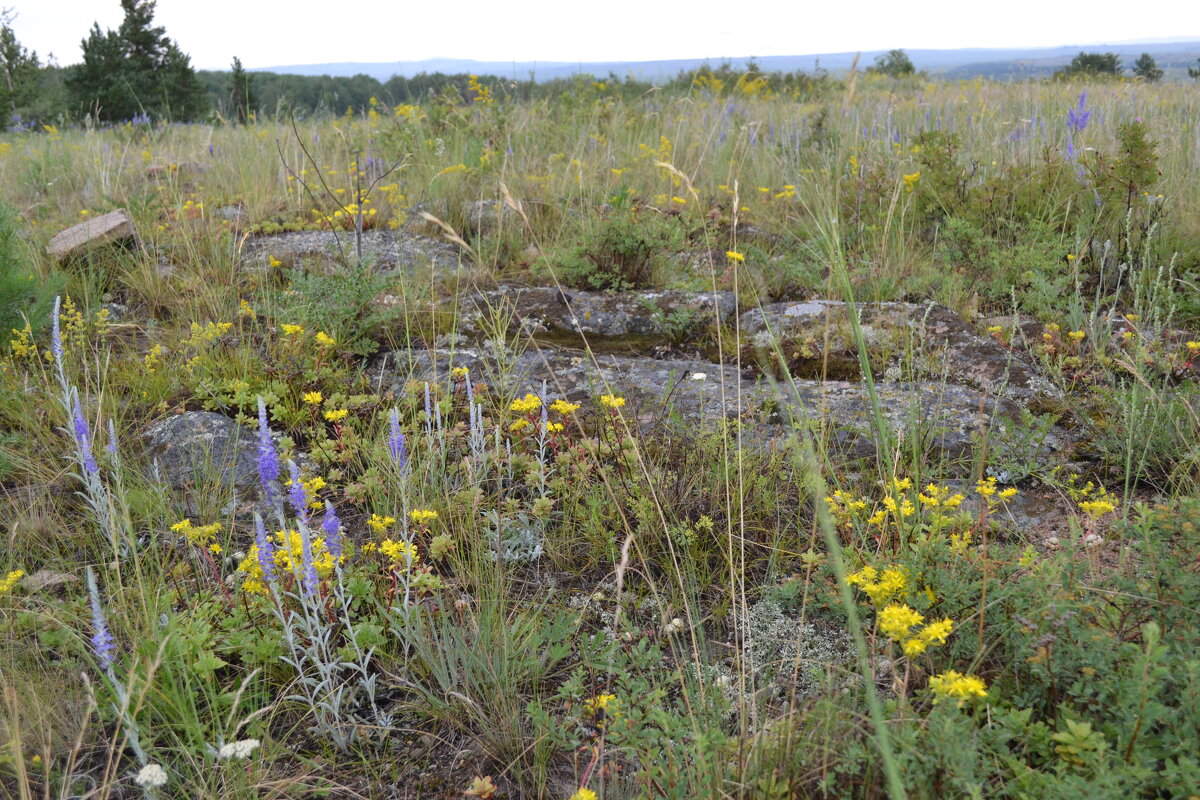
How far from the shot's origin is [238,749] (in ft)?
4.91

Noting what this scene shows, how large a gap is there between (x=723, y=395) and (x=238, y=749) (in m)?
1.68

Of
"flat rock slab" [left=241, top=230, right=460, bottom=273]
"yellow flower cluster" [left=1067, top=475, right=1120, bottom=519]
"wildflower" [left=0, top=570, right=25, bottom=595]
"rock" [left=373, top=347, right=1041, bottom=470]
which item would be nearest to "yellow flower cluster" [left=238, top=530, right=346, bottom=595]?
"wildflower" [left=0, top=570, right=25, bottom=595]

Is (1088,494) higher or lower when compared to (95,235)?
lower

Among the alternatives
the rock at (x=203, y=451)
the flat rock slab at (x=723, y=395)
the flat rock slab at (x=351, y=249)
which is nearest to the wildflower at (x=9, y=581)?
the rock at (x=203, y=451)

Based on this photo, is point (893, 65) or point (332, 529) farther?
point (893, 65)

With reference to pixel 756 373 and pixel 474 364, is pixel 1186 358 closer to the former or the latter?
pixel 756 373

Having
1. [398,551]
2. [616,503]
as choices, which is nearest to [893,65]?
[616,503]

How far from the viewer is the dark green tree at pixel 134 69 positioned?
19922 mm

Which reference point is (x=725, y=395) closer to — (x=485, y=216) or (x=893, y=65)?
(x=485, y=216)

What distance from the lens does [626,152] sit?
6.33 metres

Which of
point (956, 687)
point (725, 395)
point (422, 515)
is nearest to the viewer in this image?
point (956, 687)

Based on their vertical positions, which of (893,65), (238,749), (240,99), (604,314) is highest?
(893,65)

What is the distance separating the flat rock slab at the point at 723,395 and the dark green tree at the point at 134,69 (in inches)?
802

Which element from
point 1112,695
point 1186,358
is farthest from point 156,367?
point 1186,358
